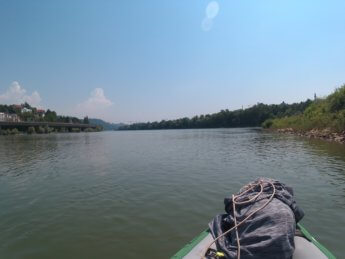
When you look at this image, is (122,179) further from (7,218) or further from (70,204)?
(7,218)

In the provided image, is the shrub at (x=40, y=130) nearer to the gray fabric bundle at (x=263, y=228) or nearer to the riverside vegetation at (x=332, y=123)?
the riverside vegetation at (x=332, y=123)

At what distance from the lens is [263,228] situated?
17.0ft

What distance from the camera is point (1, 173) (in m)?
22.1

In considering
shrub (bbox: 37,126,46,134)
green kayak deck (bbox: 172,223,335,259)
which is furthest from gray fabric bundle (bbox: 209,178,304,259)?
shrub (bbox: 37,126,46,134)

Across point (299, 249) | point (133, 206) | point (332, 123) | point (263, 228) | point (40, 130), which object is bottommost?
point (133, 206)

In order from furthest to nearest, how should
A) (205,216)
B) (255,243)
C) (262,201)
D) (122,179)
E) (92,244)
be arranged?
(122,179)
(205,216)
(92,244)
(262,201)
(255,243)

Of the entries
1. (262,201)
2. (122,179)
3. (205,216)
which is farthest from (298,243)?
(122,179)

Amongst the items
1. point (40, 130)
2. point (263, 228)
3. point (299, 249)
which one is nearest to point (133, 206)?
point (299, 249)

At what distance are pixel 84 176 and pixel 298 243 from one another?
1639cm

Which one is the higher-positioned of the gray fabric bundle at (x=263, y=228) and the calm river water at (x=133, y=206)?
the gray fabric bundle at (x=263, y=228)

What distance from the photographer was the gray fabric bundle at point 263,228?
196 inches

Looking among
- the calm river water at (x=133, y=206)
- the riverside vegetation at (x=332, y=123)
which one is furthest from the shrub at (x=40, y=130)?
the calm river water at (x=133, y=206)

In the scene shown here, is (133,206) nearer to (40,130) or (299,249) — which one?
(299,249)

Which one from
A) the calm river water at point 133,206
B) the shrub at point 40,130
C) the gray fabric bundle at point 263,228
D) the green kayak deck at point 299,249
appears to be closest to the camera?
the gray fabric bundle at point 263,228
